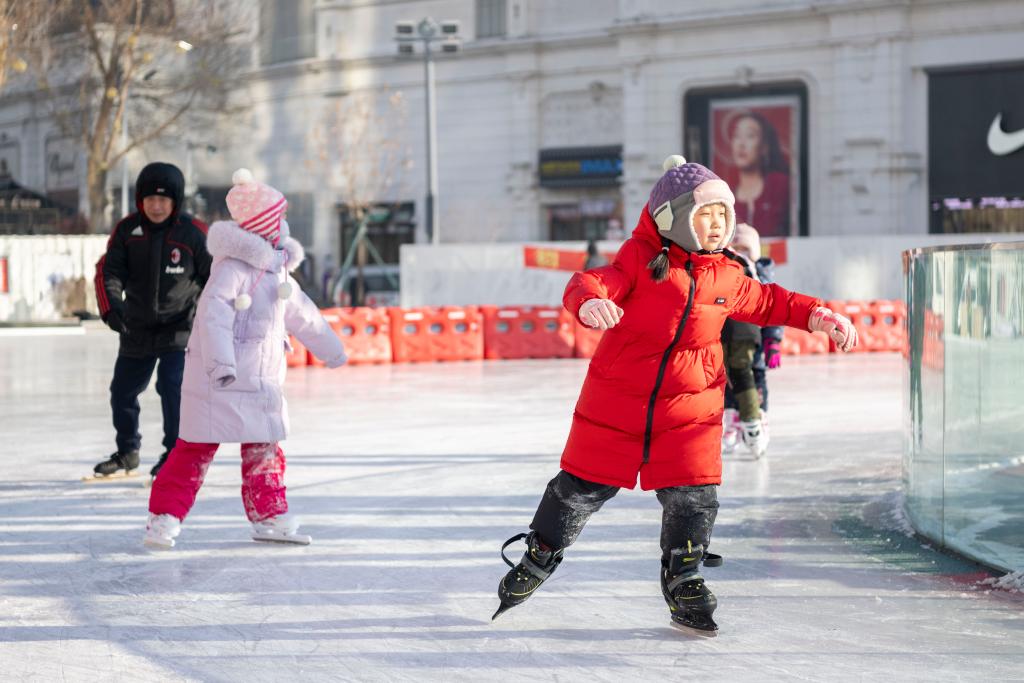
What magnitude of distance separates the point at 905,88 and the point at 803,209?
3.81 metres

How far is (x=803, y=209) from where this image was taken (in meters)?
36.4

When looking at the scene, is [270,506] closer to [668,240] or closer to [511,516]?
[511,516]

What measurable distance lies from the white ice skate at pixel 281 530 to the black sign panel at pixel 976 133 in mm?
30410

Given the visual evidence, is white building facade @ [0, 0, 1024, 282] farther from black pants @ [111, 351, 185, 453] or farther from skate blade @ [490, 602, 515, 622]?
skate blade @ [490, 602, 515, 622]

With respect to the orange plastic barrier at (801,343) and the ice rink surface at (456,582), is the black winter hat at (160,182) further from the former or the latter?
the orange plastic barrier at (801,343)

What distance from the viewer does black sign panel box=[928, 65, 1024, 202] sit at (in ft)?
111

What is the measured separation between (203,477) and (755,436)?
12.6ft

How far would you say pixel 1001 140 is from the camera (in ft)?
112

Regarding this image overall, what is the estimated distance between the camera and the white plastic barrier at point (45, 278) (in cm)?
2980

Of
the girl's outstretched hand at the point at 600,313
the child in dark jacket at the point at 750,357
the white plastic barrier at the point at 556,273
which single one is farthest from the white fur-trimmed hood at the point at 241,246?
the white plastic barrier at the point at 556,273

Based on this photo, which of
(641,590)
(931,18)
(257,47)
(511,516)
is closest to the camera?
(641,590)

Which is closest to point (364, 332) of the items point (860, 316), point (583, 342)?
point (583, 342)

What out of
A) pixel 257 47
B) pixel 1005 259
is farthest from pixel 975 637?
pixel 257 47

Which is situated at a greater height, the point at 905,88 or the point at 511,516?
the point at 905,88
